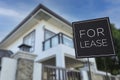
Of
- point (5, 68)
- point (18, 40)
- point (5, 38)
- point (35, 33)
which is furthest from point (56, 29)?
point (5, 68)

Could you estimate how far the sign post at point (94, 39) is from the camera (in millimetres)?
3045

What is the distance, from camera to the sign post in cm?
305

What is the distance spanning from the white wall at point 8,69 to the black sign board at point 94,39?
3012mm

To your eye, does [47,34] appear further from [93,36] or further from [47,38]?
[93,36]

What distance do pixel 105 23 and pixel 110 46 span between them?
470 millimetres

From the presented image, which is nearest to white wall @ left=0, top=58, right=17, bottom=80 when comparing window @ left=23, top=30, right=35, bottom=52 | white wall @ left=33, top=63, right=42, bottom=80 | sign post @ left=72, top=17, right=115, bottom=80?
white wall @ left=33, top=63, right=42, bottom=80

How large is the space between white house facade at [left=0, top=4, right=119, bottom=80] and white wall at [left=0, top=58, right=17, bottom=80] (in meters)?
3.51

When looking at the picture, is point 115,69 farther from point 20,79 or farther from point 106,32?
point 106,32

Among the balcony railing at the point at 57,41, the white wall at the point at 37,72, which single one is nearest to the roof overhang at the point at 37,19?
the balcony railing at the point at 57,41

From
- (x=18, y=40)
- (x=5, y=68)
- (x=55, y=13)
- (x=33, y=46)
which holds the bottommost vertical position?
(x=5, y=68)

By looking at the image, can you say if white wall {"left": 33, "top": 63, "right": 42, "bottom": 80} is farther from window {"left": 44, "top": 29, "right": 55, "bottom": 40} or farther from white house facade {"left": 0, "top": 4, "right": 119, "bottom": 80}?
A: window {"left": 44, "top": 29, "right": 55, "bottom": 40}

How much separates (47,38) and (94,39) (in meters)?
8.13

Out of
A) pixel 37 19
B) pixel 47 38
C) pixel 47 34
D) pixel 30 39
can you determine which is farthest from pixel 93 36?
pixel 30 39

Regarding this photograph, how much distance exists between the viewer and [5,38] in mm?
13766
